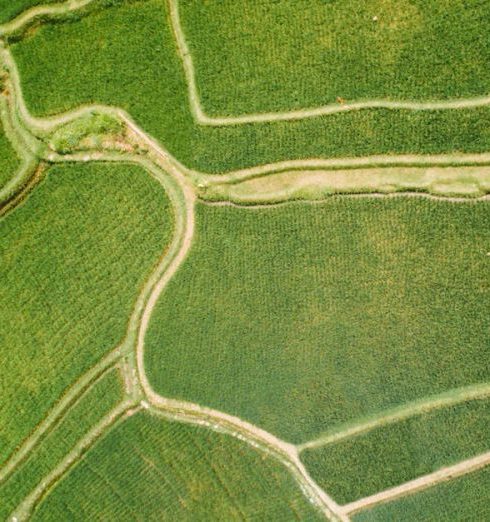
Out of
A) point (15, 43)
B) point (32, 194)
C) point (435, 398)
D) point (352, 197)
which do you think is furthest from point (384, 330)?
point (15, 43)

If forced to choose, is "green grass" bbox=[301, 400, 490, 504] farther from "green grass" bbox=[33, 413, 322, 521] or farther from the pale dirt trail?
the pale dirt trail

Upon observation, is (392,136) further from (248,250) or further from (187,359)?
(187,359)

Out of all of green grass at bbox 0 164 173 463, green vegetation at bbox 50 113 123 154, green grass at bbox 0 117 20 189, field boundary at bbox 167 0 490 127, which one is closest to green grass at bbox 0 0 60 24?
green grass at bbox 0 117 20 189

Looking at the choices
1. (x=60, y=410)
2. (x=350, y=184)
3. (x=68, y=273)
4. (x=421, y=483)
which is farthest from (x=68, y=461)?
(x=350, y=184)

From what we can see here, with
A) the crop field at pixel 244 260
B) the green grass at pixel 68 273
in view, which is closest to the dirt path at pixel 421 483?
the crop field at pixel 244 260

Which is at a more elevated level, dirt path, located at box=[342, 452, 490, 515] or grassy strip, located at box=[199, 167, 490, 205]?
grassy strip, located at box=[199, 167, 490, 205]

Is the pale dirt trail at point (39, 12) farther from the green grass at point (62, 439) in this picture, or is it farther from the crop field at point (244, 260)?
the green grass at point (62, 439)
